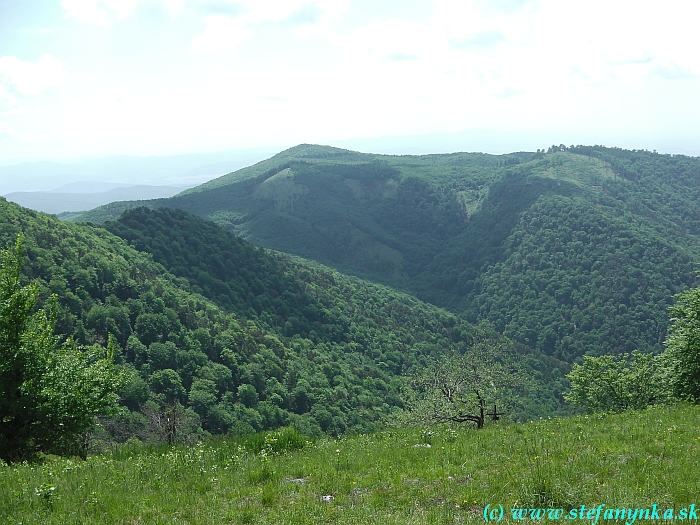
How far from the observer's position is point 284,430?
43.8ft

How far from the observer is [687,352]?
19234 mm

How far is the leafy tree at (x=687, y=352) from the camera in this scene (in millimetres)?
18625

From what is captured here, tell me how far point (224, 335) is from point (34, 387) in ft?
238

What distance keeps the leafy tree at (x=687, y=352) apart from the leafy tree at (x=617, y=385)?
0.95m

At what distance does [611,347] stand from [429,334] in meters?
59.1

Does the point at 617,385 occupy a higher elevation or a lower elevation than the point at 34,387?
lower

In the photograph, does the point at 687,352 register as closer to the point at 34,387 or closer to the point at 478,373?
the point at 34,387

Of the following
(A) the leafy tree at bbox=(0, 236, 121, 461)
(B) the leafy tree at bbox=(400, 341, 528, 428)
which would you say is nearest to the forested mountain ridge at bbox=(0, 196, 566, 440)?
(B) the leafy tree at bbox=(400, 341, 528, 428)

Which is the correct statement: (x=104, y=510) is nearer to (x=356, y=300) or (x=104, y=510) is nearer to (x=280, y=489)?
(x=280, y=489)

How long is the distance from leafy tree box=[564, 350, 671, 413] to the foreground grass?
11209 mm

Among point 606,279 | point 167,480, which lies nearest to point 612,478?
point 167,480

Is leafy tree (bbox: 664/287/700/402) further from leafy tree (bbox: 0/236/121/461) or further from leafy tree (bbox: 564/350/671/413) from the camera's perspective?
leafy tree (bbox: 0/236/121/461)

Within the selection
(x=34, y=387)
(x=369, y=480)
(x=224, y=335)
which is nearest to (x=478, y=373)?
(x=224, y=335)

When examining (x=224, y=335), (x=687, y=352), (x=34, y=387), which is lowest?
(x=224, y=335)
